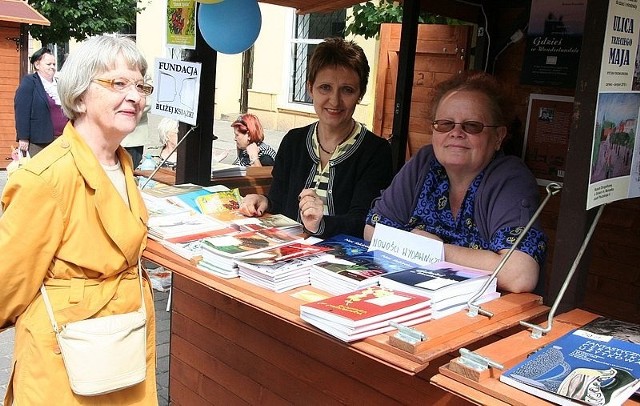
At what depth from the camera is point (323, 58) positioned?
2684 millimetres

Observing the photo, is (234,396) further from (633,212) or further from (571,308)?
(633,212)

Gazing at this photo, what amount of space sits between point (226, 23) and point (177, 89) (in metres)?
0.44

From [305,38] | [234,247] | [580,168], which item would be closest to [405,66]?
[234,247]

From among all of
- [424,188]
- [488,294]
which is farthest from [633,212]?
[488,294]

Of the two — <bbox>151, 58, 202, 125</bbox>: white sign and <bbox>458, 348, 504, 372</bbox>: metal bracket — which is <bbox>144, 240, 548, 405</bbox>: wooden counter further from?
<bbox>151, 58, 202, 125</bbox>: white sign

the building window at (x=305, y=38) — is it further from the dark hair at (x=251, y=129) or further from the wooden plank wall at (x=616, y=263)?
the wooden plank wall at (x=616, y=263)

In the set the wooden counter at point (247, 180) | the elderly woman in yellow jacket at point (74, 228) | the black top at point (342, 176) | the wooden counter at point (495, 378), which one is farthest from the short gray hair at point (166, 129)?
the wooden counter at point (495, 378)

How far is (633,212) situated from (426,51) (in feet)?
6.96

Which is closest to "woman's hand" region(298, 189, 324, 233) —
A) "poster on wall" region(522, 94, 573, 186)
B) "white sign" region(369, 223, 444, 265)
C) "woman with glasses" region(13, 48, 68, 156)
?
"white sign" region(369, 223, 444, 265)

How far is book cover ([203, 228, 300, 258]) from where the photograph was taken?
1971 millimetres

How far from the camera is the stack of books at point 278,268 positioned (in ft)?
5.89

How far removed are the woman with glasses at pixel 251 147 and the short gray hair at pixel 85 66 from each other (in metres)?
2.91

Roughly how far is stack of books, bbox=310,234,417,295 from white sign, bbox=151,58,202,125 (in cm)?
148

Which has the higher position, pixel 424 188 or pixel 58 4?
pixel 58 4
